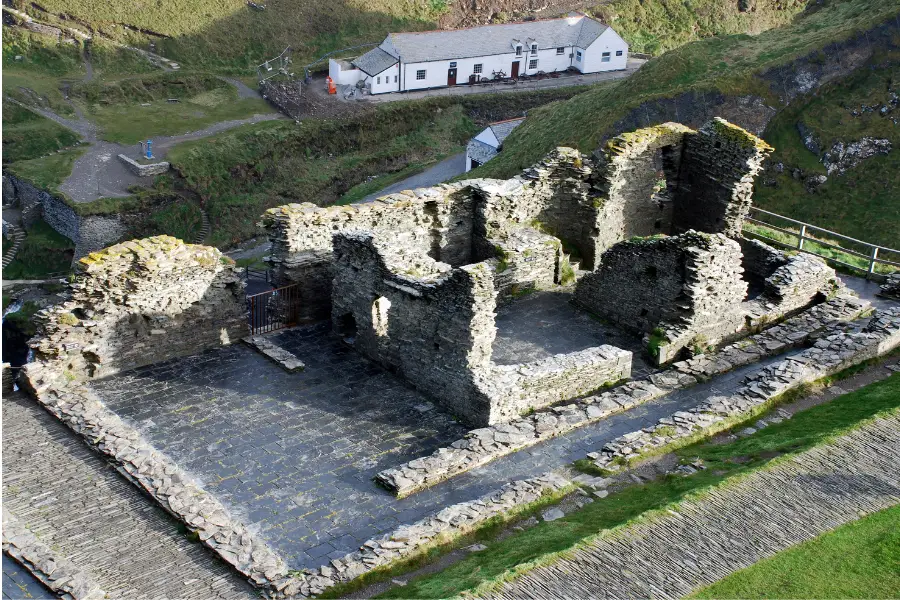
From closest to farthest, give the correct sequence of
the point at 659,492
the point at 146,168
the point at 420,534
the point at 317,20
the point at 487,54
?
the point at 420,534, the point at 659,492, the point at 146,168, the point at 487,54, the point at 317,20

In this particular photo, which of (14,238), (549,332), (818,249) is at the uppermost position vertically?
(818,249)

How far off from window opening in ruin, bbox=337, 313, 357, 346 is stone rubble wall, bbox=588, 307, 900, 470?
7.45 meters

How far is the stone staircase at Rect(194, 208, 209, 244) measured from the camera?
260 ft

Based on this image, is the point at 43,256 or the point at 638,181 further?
the point at 43,256

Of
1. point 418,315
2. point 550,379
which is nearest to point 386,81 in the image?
point 418,315

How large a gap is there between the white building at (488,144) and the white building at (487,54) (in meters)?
19.5

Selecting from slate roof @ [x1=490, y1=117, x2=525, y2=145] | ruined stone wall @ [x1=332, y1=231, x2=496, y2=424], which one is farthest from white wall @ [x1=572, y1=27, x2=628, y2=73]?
ruined stone wall @ [x1=332, y1=231, x2=496, y2=424]

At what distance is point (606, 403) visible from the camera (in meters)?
22.8

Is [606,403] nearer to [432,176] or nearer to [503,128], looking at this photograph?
[503,128]

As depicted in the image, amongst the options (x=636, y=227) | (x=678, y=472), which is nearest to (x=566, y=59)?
(x=636, y=227)

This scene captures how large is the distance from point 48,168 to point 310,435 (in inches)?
2618

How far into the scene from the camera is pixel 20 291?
71.1 metres

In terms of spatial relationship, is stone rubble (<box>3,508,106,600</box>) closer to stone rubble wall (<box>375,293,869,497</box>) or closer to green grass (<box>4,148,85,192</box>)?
stone rubble wall (<box>375,293,869,497</box>)

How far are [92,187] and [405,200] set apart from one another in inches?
2276
